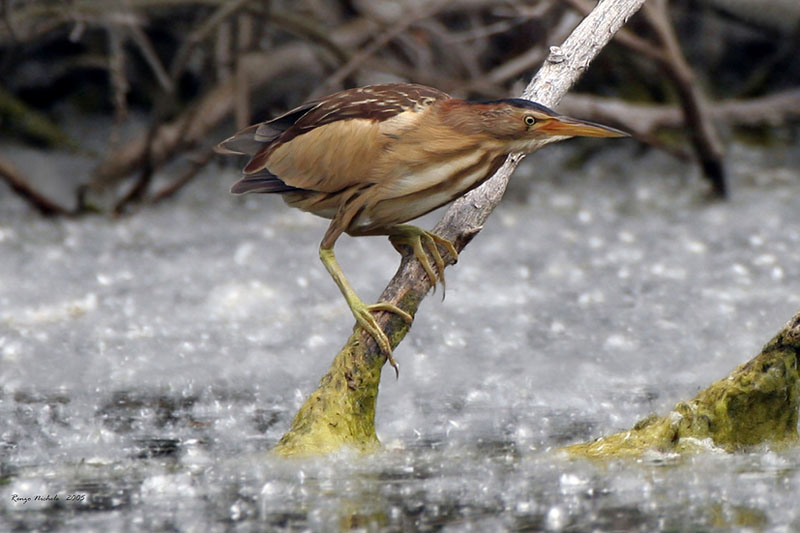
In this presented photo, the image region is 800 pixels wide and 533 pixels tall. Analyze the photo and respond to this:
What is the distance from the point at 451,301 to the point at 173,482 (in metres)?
2.63

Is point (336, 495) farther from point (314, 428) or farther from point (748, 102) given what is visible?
point (748, 102)

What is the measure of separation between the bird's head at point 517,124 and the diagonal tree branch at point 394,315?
1.19ft

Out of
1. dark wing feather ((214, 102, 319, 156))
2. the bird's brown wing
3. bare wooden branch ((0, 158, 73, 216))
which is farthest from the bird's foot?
bare wooden branch ((0, 158, 73, 216))

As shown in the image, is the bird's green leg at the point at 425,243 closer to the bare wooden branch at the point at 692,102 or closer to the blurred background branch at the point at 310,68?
the blurred background branch at the point at 310,68

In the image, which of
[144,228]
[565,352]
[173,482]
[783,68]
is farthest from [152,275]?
A: [783,68]

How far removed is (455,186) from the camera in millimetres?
3406

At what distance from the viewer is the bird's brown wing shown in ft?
11.6

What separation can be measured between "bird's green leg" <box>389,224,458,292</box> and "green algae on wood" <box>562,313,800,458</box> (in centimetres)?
69

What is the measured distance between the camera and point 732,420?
11.1 feet

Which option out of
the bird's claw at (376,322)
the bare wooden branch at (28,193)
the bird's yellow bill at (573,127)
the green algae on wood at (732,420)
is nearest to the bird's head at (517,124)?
the bird's yellow bill at (573,127)

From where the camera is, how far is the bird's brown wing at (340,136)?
3.53m

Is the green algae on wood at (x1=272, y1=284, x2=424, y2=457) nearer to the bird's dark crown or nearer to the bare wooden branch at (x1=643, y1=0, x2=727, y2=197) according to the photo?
the bird's dark crown

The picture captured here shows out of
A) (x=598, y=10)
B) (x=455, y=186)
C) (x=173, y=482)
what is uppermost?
(x=598, y=10)

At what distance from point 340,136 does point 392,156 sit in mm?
219
